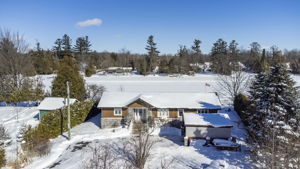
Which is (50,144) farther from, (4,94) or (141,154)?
(4,94)

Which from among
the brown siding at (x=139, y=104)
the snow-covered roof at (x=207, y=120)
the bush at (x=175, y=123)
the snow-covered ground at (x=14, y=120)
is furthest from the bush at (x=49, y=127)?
the snow-covered roof at (x=207, y=120)

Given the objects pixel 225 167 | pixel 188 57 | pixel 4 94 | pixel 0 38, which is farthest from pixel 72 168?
pixel 188 57

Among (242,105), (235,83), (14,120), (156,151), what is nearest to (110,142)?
(156,151)

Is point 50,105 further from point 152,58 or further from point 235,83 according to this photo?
point 152,58

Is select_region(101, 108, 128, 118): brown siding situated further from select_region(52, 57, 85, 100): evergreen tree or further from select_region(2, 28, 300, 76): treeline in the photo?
select_region(2, 28, 300, 76): treeline

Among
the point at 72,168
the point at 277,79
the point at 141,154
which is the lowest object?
the point at 72,168

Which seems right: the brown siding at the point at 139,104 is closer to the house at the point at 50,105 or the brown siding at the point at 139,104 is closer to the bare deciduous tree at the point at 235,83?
the house at the point at 50,105
